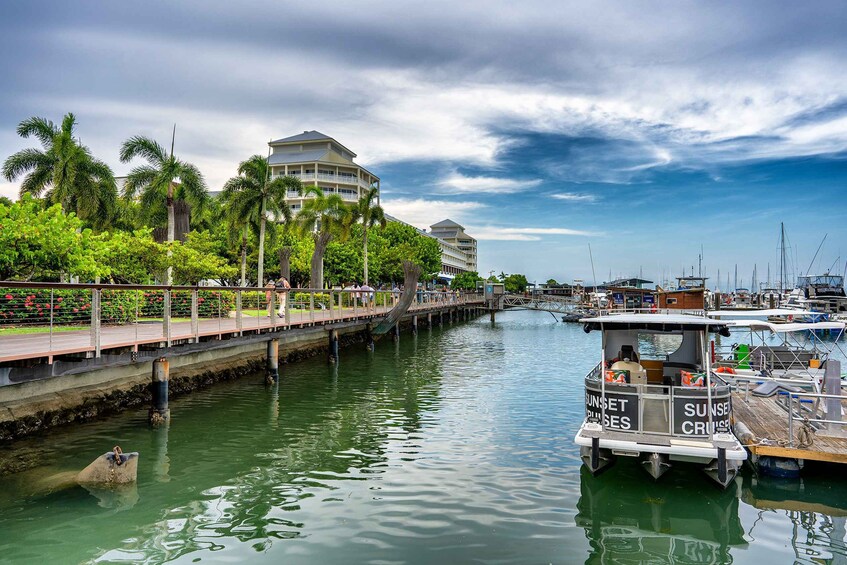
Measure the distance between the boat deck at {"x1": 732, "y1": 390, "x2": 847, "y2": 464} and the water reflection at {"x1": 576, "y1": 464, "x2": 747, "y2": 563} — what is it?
1.09m

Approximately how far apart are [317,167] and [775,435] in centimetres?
9508

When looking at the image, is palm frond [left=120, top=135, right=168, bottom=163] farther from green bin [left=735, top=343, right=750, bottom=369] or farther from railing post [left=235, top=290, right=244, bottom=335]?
green bin [left=735, top=343, right=750, bottom=369]

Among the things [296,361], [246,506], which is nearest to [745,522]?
[246,506]

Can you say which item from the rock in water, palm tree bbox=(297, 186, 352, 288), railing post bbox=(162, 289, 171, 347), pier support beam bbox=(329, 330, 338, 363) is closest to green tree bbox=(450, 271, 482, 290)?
palm tree bbox=(297, 186, 352, 288)

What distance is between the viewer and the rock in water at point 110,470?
11.1 metres

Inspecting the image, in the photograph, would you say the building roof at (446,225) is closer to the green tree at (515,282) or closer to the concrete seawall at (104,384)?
the green tree at (515,282)

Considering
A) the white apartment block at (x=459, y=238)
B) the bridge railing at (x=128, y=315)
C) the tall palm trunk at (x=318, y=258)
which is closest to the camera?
the bridge railing at (x=128, y=315)

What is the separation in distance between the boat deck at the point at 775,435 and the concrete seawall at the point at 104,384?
1452 centimetres

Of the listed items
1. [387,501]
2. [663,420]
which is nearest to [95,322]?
[387,501]

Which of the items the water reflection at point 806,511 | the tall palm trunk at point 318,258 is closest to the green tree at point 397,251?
the tall palm trunk at point 318,258

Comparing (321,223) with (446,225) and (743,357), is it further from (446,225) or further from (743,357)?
(446,225)

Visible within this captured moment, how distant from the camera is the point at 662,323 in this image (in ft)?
38.2

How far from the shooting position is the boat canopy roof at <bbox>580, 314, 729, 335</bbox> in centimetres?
1116

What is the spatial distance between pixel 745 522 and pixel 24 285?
560 inches
